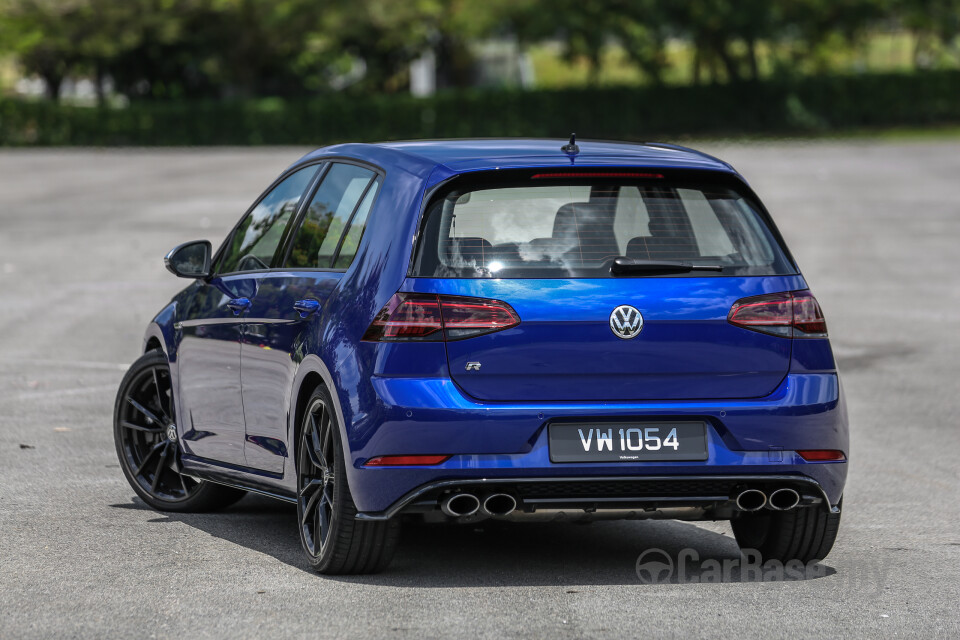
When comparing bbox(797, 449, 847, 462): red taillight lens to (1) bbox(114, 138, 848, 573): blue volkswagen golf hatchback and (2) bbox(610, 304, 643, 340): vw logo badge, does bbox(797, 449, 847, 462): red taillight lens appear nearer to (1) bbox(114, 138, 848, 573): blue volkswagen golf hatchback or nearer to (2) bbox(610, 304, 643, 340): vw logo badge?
(1) bbox(114, 138, 848, 573): blue volkswagen golf hatchback

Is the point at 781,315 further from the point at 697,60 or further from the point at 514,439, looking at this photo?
the point at 697,60

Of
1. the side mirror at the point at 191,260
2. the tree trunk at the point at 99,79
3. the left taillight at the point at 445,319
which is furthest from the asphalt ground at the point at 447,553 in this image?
the tree trunk at the point at 99,79

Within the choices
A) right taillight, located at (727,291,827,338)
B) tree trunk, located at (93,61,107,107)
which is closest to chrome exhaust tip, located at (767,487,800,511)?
right taillight, located at (727,291,827,338)

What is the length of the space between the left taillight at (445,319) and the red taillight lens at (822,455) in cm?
116

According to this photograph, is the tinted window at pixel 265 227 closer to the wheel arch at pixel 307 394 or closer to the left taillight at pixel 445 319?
the wheel arch at pixel 307 394

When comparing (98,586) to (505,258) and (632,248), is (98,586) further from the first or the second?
(632,248)

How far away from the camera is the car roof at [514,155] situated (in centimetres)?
611

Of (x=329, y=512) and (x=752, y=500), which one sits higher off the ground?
(x=752, y=500)

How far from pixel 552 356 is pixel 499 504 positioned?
541mm

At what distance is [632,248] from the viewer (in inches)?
237

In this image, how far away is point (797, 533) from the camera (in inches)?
254

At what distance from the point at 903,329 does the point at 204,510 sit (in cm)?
966

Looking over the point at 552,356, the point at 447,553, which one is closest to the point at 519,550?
the point at 447,553

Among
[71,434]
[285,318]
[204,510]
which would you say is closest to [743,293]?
[285,318]
